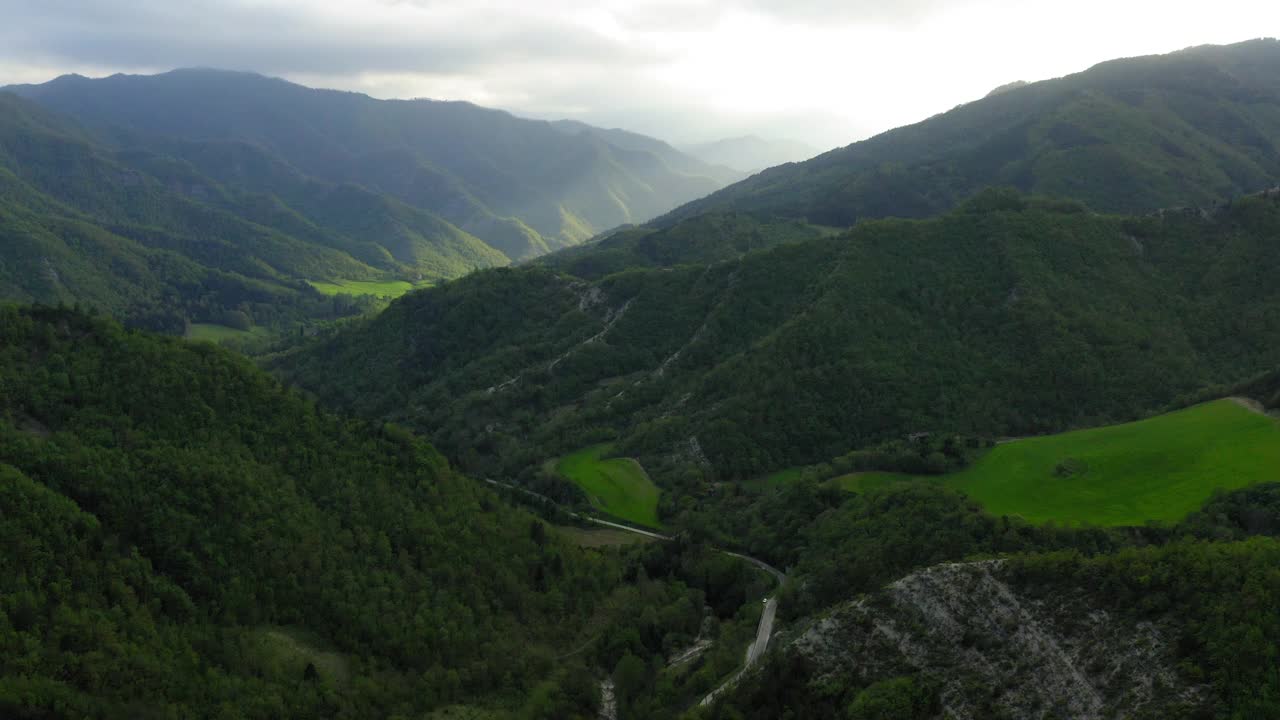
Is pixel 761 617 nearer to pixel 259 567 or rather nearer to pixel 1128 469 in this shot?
pixel 1128 469

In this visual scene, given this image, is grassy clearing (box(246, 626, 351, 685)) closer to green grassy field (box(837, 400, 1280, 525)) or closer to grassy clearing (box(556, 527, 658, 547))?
grassy clearing (box(556, 527, 658, 547))

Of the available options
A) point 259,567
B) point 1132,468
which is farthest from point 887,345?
point 259,567

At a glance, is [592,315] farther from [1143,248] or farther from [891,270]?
[1143,248]

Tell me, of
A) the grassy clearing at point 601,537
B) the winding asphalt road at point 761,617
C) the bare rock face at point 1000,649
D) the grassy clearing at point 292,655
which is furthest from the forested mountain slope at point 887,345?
the grassy clearing at point 292,655

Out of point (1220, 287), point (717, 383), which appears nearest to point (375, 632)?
point (717, 383)

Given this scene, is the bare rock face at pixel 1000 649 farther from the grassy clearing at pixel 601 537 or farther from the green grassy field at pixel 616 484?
the green grassy field at pixel 616 484

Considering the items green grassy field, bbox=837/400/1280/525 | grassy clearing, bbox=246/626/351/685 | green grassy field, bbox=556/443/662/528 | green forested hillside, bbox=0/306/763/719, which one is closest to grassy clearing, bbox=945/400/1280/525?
green grassy field, bbox=837/400/1280/525
